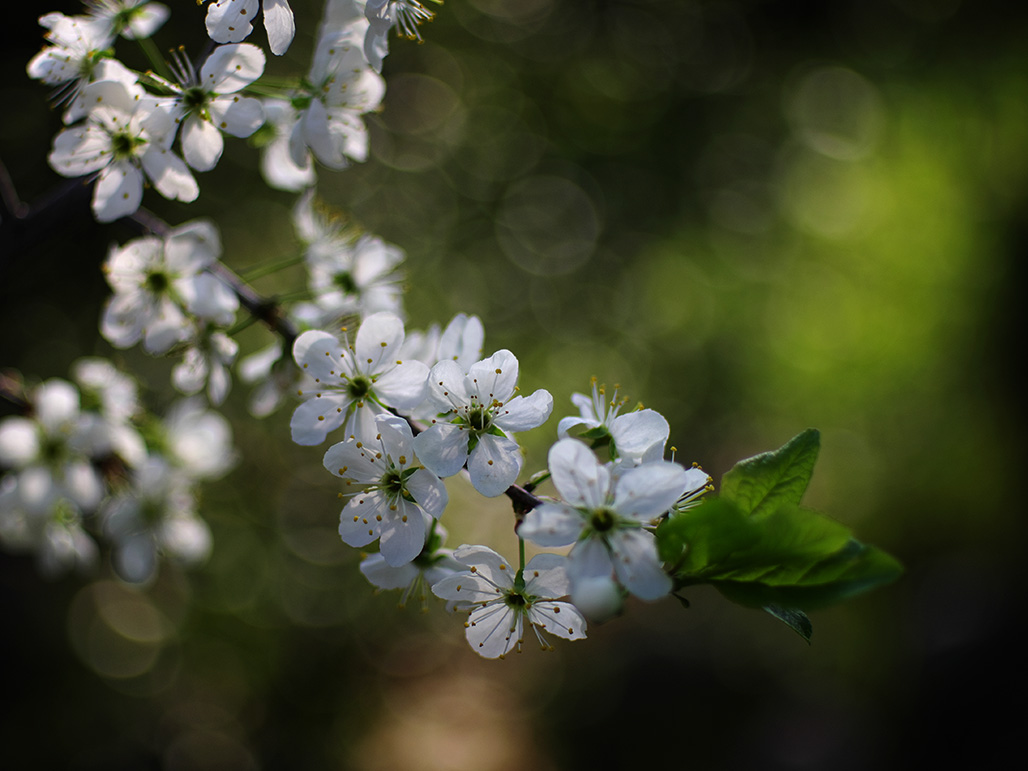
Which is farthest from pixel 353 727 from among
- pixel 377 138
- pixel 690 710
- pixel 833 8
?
pixel 833 8

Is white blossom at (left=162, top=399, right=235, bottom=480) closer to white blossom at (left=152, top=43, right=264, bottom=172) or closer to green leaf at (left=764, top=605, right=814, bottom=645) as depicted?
white blossom at (left=152, top=43, right=264, bottom=172)

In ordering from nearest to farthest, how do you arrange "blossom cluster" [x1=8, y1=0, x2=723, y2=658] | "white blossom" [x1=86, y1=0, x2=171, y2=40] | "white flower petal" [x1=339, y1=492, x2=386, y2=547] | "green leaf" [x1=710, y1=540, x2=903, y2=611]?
"green leaf" [x1=710, y1=540, x2=903, y2=611] → "blossom cluster" [x1=8, y1=0, x2=723, y2=658] → "white flower petal" [x1=339, y1=492, x2=386, y2=547] → "white blossom" [x1=86, y1=0, x2=171, y2=40]

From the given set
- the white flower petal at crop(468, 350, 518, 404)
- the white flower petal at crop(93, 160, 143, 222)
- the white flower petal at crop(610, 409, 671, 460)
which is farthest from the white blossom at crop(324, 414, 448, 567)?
the white flower petal at crop(93, 160, 143, 222)

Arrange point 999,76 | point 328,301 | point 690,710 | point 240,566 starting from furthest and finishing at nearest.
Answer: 1. point 999,76
2. point 690,710
3. point 240,566
4. point 328,301

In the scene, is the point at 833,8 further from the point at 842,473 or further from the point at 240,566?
the point at 240,566

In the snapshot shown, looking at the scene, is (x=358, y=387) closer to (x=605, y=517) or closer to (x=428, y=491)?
(x=428, y=491)

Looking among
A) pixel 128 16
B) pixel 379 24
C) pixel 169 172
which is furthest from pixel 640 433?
pixel 128 16
